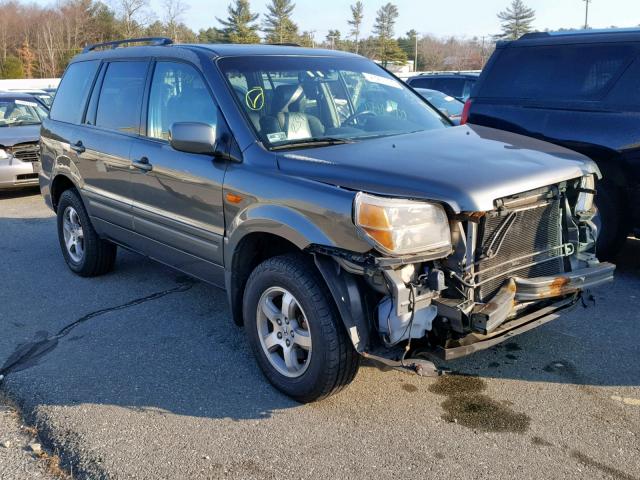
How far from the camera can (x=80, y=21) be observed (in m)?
54.1

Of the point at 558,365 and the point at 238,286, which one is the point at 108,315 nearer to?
the point at 238,286

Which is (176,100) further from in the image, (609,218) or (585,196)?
(609,218)

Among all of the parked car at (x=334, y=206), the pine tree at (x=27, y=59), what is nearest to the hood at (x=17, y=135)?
the parked car at (x=334, y=206)

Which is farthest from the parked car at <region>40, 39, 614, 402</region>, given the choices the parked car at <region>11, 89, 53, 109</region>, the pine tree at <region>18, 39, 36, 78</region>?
the pine tree at <region>18, 39, 36, 78</region>

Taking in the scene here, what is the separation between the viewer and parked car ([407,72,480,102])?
15.4 meters

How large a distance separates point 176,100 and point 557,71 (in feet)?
11.2

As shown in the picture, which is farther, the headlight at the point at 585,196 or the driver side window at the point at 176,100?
the driver side window at the point at 176,100

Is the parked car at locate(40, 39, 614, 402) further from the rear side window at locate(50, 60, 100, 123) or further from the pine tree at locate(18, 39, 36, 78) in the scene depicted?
the pine tree at locate(18, 39, 36, 78)

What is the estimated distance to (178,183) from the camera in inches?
165

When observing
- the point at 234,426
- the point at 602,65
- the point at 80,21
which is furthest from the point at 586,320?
the point at 80,21

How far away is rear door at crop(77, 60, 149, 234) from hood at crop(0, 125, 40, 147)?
526 centimetres

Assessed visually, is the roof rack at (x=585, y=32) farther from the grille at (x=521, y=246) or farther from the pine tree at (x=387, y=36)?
the pine tree at (x=387, y=36)

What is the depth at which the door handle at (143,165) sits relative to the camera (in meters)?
4.46

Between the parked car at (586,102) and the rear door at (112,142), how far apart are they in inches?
124
